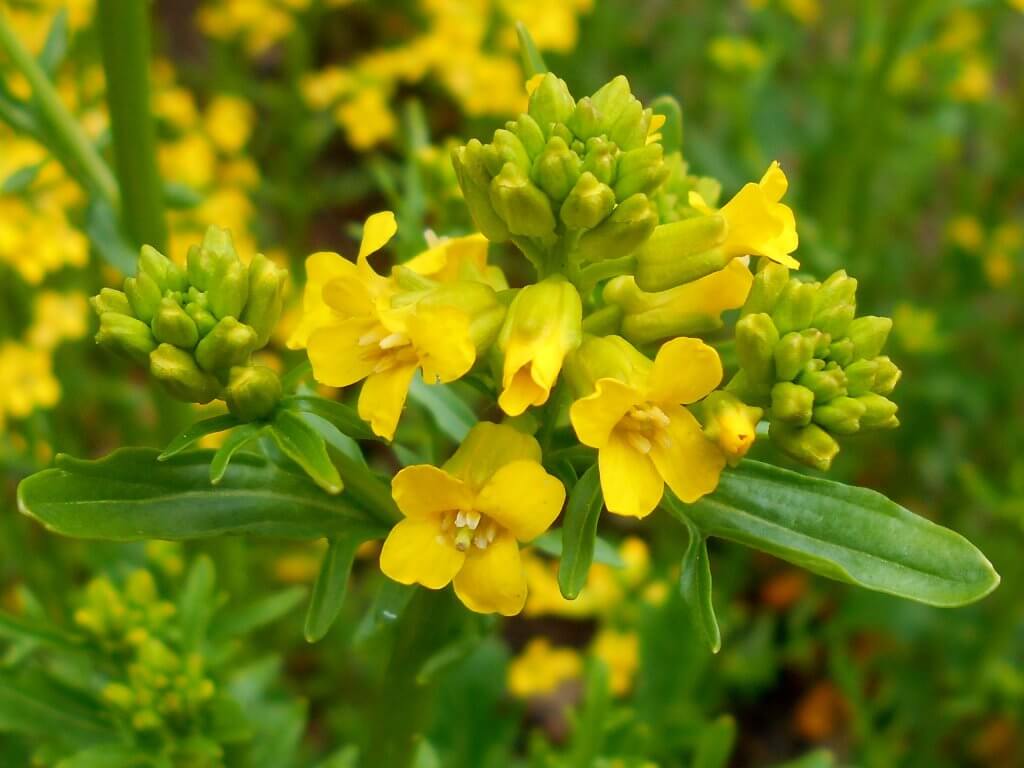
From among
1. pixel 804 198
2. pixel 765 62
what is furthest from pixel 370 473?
pixel 804 198

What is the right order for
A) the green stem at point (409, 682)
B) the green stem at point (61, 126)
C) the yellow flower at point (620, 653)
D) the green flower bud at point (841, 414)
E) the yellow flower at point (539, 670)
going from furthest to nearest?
1. the yellow flower at point (539, 670)
2. the yellow flower at point (620, 653)
3. the green stem at point (61, 126)
4. the green stem at point (409, 682)
5. the green flower bud at point (841, 414)

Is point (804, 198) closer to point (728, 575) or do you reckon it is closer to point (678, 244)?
point (728, 575)

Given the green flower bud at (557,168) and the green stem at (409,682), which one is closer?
the green flower bud at (557,168)

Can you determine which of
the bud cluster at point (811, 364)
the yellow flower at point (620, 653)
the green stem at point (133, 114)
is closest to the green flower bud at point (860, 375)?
the bud cluster at point (811, 364)

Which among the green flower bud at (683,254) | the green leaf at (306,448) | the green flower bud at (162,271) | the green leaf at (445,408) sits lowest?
the green leaf at (445,408)

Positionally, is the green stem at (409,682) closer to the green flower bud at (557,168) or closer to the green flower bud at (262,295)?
the green flower bud at (262,295)

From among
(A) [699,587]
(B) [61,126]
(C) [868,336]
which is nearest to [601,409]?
(A) [699,587]

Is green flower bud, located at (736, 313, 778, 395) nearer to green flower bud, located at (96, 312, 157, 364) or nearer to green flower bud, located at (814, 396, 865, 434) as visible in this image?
green flower bud, located at (814, 396, 865, 434)

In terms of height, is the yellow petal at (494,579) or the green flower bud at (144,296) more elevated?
the green flower bud at (144,296)
